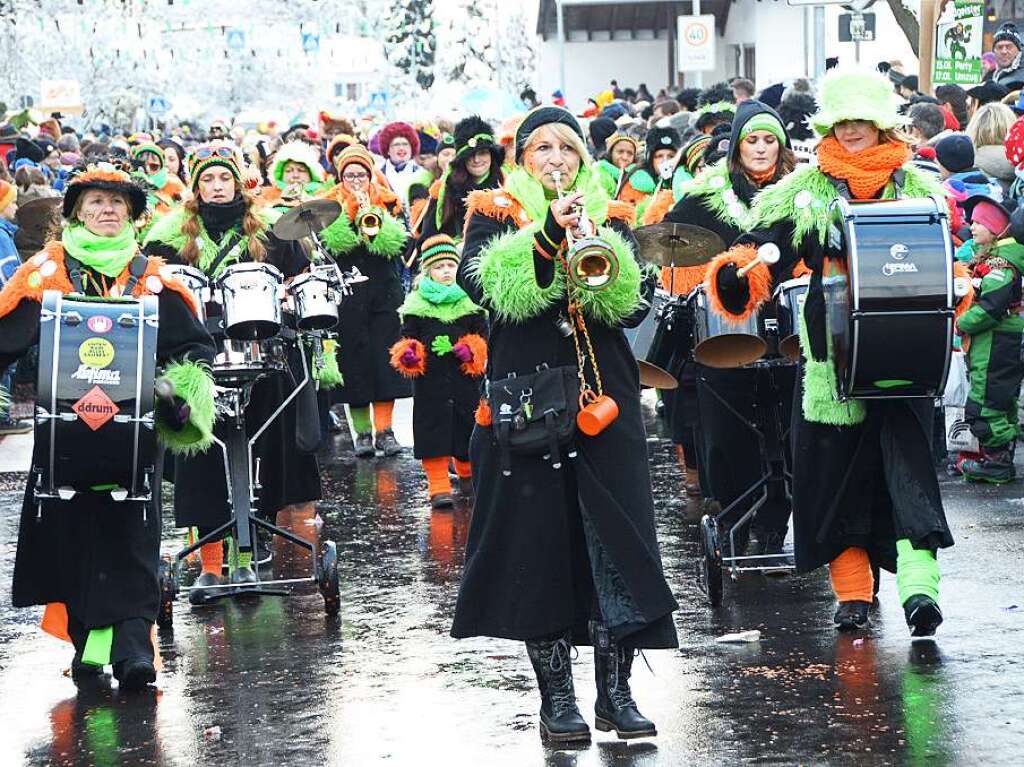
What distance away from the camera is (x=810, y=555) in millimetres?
7566

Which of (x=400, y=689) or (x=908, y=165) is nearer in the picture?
(x=400, y=689)

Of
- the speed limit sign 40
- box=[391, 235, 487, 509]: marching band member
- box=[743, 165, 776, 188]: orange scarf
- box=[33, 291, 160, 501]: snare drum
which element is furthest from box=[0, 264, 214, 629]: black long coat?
the speed limit sign 40

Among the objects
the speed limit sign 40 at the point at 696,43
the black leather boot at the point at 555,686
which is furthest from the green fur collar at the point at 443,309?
the speed limit sign 40 at the point at 696,43

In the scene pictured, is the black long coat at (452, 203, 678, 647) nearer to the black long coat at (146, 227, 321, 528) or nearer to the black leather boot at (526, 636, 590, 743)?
the black leather boot at (526, 636, 590, 743)

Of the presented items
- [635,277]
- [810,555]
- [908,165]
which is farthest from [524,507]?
[908,165]

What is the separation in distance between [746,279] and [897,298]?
0.74 meters

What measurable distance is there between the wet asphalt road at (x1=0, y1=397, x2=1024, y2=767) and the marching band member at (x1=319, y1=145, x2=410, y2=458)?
394cm

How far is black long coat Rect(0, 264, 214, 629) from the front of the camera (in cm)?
729

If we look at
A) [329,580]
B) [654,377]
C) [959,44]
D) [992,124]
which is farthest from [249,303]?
[959,44]

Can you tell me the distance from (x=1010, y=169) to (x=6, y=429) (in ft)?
24.4

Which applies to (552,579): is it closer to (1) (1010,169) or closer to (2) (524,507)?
(2) (524,507)

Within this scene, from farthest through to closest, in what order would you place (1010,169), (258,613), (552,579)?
(1010,169), (258,613), (552,579)

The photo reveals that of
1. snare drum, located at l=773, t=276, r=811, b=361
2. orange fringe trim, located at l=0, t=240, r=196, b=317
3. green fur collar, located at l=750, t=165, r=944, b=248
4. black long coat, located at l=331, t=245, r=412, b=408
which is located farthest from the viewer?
black long coat, located at l=331, t=245, r=412, b=408

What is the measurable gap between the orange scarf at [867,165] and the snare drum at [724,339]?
78 cm
